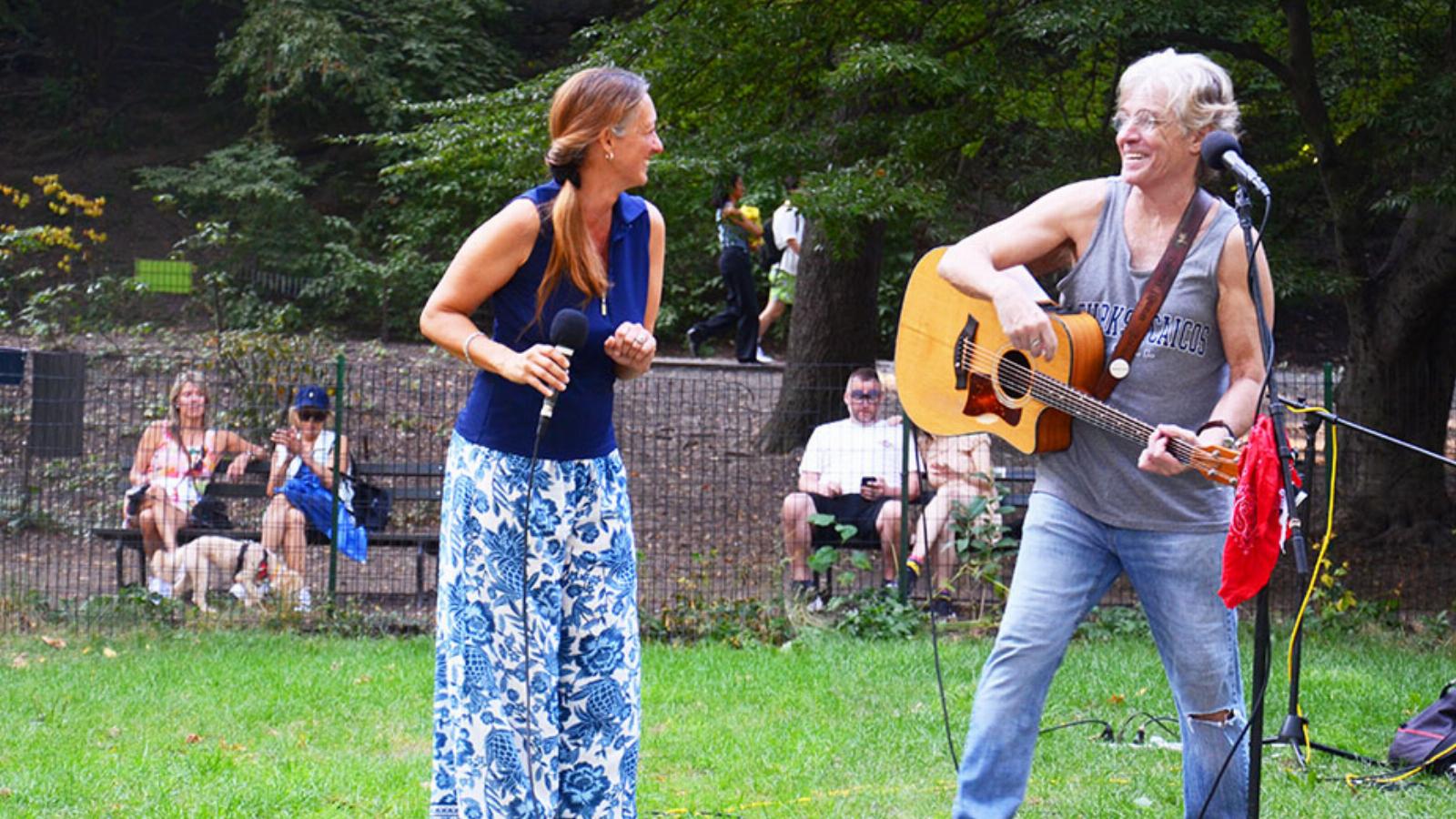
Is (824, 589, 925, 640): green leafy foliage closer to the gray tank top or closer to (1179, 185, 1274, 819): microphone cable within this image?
(1179, 185, 1274, 819): microphone cable

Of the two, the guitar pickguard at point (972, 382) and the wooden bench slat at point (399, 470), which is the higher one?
the guitar pickguard at point (972, 382)

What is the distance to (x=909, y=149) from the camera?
367 inches

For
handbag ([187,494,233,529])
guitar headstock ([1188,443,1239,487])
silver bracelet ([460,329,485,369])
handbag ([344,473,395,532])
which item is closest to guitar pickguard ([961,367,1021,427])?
guitar headstock ([1188,443,1239,487])

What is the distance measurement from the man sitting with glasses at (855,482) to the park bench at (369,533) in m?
2.07

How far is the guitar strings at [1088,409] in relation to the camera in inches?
134

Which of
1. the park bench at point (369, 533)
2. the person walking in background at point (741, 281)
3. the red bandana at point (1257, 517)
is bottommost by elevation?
the park bench at point (369, 533)

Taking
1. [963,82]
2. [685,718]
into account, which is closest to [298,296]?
[963,82]

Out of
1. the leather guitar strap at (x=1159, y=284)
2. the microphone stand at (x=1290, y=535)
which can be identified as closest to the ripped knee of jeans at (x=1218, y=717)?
the microphone stand at (x=1290, y=535)

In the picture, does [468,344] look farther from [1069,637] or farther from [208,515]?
[208,515]

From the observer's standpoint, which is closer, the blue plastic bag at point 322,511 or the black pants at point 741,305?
the blue plastic bag at point 322,511

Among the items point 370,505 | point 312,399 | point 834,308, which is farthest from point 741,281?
point 312,399

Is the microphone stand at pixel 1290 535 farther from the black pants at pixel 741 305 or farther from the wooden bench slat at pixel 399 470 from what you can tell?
the black pants at pixel 741 305

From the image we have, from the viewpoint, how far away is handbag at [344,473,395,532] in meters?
8.84

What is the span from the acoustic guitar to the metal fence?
423 cm
